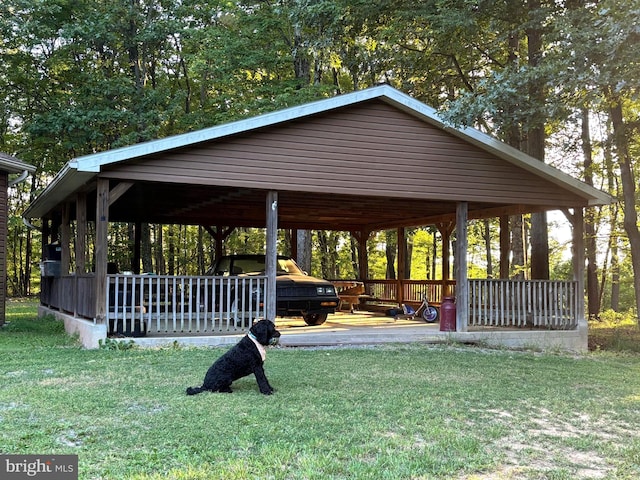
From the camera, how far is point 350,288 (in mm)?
17656

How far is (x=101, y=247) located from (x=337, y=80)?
18.4 meters

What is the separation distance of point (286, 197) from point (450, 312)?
4205 mm

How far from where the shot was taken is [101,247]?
9.42 metres

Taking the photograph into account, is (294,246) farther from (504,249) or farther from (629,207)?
(629,207)

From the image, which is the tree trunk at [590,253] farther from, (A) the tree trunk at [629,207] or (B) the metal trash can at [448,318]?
(B) the metal trash can at [448,318]

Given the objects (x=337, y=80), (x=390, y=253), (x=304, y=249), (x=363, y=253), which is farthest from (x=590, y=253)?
(x=337, y=80)

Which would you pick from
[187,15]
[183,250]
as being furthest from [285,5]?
[183,250]

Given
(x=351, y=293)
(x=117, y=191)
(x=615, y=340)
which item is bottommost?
(x=615, y=340)

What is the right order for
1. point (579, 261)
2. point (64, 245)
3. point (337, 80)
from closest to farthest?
point (579, 261), point (64, 245), point (337, 80)

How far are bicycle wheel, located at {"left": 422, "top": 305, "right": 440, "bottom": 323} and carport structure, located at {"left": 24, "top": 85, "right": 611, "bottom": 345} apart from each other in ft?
6.36

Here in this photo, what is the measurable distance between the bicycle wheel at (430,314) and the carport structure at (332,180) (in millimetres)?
1937

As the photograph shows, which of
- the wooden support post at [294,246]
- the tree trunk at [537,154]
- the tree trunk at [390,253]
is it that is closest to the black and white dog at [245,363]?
the tree trunk at [537,154]

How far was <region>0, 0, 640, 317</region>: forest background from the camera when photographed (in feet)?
37.5

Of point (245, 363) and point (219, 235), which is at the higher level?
point (219, 235)
